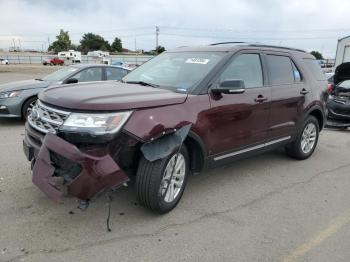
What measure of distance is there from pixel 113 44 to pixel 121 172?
123 metres

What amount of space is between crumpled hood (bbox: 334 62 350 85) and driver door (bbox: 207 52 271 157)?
604 cm

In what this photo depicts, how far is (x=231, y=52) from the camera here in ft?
15.0

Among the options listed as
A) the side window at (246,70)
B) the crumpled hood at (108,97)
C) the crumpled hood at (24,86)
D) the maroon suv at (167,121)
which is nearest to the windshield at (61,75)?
the crumpled hood at (24,86)

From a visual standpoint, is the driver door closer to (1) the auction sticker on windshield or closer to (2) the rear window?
(1) the auction sticker on windshield

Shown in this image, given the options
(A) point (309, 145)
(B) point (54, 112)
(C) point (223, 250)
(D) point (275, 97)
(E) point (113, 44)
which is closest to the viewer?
(C) point (223, 250)

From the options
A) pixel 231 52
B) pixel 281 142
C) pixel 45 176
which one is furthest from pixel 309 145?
pixel 45 176

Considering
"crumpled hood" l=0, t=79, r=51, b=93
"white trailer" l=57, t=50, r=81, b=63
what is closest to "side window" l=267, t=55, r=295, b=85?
"crumpled hood" l=0, t=79, r=51, b=93

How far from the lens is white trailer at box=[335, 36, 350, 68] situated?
69.5 ft

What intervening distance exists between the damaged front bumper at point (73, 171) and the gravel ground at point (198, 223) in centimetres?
46

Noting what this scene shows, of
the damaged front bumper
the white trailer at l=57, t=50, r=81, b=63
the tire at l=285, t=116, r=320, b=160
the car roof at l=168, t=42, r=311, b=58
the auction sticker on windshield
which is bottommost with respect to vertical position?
the white trailer at l=57, t=50, r=81, b=63

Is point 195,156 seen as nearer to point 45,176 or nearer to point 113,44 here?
point 45,176

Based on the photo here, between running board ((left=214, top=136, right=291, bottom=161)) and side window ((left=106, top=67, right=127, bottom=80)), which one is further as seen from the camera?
side window ((left=106, top=67, right=127, bottom=80))

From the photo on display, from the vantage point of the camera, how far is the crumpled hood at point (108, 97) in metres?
3.34

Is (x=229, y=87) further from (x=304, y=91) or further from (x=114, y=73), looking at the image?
(x=114, y=73)
